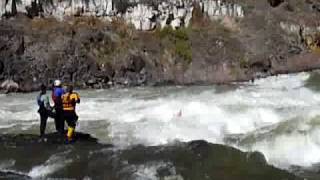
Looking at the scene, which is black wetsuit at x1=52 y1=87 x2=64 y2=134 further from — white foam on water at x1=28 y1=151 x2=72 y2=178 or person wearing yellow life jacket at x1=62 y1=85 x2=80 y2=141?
white foam on water at x1=28 y1=151 x2=72 y2=178

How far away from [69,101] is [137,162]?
3.35 m

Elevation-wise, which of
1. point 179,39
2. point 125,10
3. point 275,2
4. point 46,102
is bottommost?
point 46,102

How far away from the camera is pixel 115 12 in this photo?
3900cm

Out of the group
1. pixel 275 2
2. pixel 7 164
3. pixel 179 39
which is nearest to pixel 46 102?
pixel 7 164

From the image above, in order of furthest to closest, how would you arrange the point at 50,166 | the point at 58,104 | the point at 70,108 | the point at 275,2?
the point at 275,2
the point at 58,104
the point at 70,108
the point at 50,166

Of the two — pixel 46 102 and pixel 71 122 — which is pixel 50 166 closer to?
pixel 71 122

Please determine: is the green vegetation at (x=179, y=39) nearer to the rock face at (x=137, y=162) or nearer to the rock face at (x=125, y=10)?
the rock face at (x=125, y=10)

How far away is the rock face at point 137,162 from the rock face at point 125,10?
23.1 m

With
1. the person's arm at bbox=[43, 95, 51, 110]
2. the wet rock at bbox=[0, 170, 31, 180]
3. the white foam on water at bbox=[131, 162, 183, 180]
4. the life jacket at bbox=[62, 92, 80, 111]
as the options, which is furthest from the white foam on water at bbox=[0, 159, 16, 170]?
the white foam on water at bbox=[131, 162, 183, 180]

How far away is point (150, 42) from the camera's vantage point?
122 feet

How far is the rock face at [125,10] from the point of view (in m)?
37.7

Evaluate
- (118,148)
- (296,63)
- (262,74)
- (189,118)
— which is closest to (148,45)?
(262,74)

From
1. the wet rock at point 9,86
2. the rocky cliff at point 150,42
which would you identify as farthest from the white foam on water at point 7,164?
the rocky cliff at point 150,42

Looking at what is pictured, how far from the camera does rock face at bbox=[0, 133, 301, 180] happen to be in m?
13.0
